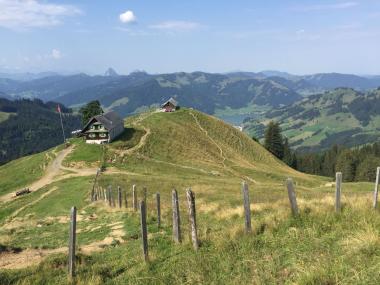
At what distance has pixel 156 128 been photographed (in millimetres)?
103750

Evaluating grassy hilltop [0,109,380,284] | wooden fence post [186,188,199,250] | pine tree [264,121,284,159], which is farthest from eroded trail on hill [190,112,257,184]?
wooden fence post [186,188,199,250]

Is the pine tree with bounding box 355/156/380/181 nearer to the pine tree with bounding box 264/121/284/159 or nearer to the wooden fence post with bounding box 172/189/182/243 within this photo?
the pine tree with bounding box 264/121/284/159

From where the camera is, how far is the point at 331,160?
168 metres

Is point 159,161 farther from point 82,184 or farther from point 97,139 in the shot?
point 82,184

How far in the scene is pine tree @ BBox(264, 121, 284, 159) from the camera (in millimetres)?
150250

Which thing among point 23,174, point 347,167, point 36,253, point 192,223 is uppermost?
point 192,223

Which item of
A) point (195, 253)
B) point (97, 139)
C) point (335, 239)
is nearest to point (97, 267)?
point (195, 253)

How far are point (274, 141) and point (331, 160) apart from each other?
1315 inches

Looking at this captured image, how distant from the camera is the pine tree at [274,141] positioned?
15025cm

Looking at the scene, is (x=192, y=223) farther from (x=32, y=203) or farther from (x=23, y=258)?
(x=32, y=203)

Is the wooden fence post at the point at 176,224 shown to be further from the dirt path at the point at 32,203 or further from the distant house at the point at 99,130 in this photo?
the distant house at the point at 99,130

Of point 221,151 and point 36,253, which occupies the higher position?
point 36,253

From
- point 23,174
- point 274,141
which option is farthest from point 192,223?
point 274,141

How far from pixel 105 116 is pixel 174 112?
1284 inches
